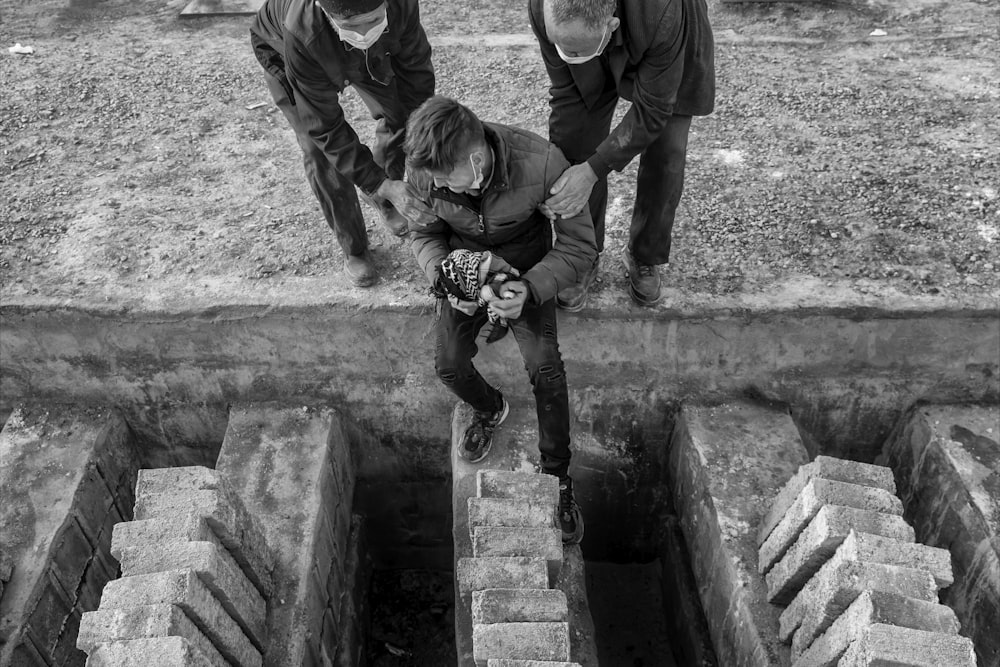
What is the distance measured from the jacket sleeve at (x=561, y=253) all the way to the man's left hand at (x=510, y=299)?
0.05 meters

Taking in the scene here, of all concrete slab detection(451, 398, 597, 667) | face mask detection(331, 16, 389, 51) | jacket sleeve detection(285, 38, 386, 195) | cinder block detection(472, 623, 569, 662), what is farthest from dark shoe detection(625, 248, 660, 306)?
cinder block detection(472, 623, 569, 662)

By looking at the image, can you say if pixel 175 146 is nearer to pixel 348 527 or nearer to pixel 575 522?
pixel 348 527

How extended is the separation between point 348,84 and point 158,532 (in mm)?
2096

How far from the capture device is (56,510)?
3689 mm

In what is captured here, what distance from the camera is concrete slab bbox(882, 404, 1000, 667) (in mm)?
3441

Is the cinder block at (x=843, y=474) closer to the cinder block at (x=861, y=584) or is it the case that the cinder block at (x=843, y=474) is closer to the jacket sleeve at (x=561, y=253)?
the cinder block at (x=861, y=584)

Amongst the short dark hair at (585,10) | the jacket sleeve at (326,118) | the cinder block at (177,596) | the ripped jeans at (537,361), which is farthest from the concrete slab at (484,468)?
the short dark hair at (585,10)

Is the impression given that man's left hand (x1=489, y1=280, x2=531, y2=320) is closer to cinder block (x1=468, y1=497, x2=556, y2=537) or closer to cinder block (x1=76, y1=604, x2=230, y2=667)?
cinder block (x1=468, y1=497, x2=556, y2=537)

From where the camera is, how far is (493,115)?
5.24 metres

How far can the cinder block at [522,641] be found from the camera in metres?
2.51

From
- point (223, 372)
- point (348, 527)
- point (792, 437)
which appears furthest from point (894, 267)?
point (223, 372)

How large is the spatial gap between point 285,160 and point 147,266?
4.00 feet

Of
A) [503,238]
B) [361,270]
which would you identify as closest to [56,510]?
[361,270]

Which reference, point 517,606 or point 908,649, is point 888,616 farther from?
point 517,606
